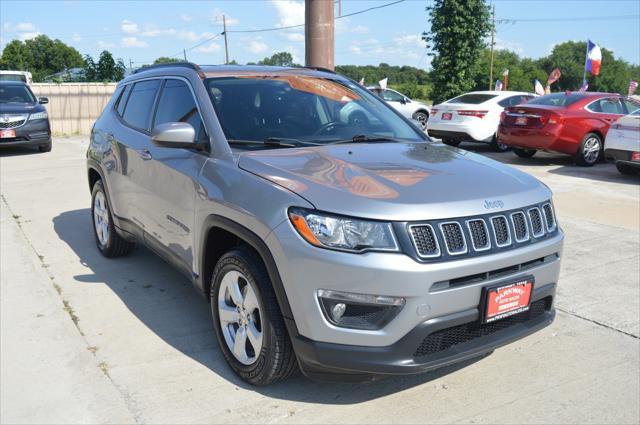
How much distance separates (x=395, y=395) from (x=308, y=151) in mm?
1441

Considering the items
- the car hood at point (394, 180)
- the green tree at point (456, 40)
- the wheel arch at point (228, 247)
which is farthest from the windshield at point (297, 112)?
the green tree at point (456, 40)

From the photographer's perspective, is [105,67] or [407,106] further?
[105,67]

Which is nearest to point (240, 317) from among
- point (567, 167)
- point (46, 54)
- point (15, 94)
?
point (567, 167)

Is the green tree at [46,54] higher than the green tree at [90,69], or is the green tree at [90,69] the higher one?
the green tree at [46,54]

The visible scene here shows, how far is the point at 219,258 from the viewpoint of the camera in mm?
3510

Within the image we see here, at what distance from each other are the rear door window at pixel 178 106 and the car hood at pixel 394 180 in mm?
616

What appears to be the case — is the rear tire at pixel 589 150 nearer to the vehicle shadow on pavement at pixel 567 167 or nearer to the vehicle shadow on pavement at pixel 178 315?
the vehicle shadow on pavement at pixel 567 167

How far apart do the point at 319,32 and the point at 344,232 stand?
670 centimetres

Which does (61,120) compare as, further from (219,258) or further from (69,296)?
(219,258)

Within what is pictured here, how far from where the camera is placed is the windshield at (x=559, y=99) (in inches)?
458

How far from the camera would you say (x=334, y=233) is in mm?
2676

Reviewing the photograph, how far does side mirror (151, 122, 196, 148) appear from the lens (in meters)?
3.45

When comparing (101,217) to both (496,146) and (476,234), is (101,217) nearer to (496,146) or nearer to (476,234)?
(476,234)

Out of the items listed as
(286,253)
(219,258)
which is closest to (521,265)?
(286,253)
